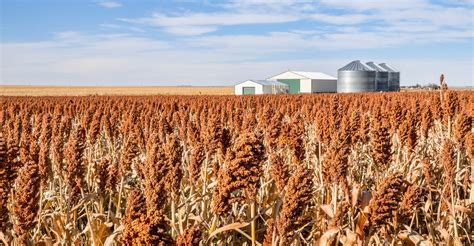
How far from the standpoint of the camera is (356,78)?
65.3m

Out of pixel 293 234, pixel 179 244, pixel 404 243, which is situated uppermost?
pixel 179 244

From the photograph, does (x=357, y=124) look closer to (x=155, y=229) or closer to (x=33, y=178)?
(x=33, y=178)

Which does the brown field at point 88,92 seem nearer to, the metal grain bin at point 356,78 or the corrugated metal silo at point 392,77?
the metal grain bin at point 356,78

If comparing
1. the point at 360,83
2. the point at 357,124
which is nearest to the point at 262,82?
the point at 360,83

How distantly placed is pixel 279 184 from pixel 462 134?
2866 mm

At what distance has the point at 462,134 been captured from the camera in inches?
200

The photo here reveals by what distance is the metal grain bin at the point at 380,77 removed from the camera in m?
67.4

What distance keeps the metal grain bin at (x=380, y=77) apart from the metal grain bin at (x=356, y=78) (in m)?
1.43

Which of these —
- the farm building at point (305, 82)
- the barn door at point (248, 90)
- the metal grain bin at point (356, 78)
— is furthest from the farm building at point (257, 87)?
the metal grain bin at point (356, 78)

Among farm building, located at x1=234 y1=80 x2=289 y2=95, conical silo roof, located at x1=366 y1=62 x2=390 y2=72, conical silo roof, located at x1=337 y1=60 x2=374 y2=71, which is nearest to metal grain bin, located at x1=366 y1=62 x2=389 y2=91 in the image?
conical silo roof, located at x1=366 y1=62 x2=390 y2=72

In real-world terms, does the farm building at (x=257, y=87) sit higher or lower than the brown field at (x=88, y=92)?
higher

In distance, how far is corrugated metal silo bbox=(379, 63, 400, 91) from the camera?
71.7 meters

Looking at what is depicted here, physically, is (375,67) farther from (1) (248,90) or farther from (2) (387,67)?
(1) (248,90)

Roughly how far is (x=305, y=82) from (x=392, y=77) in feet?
42.1
